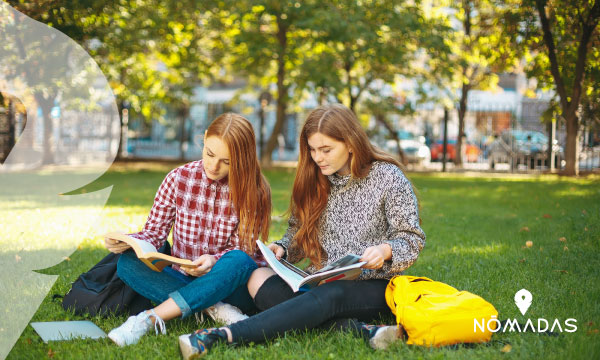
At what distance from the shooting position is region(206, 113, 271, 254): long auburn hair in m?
3.33

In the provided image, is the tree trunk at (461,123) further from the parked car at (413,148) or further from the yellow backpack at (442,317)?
the yellow backpack at (442,317)

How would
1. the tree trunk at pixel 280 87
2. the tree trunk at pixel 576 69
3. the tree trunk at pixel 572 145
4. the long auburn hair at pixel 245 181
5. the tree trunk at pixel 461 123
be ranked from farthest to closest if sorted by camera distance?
the tree trunk at pixel 461 123 < the tree trunk at pixel 280 87 < the tree trunk at pixel 572 145 < the tree trunk at pixel 576 69 < the long auburn hair at pixel 245 181

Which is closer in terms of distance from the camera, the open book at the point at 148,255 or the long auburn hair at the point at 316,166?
the open book at the point at 148,255

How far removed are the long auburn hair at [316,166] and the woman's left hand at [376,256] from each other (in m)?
0.47

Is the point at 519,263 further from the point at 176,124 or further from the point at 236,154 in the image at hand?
the point at 176,124

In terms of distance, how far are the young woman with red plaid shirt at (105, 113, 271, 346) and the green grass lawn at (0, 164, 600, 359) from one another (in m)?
0.26

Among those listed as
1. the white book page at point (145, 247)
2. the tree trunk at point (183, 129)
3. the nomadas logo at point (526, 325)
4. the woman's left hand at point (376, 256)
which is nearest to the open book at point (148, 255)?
the white book page at point (145, 247)

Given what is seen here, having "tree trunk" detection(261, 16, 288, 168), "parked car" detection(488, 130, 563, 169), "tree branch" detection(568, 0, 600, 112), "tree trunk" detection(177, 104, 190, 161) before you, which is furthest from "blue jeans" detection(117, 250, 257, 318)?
"tree trunk" detection(177, 104, 190, 161)

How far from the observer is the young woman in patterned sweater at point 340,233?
2834mm

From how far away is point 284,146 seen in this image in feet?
76.4

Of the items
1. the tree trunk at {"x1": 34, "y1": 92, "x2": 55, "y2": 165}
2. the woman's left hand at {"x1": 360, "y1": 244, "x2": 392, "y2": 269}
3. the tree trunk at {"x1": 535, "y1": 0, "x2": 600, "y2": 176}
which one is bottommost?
the woman's left hand at {"x1": 360, "y1": 244, "x2": 392, "y2": 269}

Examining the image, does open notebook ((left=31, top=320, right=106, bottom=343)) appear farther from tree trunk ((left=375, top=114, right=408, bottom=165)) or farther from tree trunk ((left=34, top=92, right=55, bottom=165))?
tree trunk ((left=375, top=114, right=408, bottom=165))

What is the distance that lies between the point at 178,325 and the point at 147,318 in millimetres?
247

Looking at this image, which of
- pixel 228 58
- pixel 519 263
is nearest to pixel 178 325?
pixel 519 263
